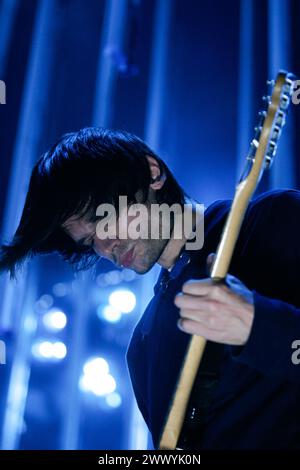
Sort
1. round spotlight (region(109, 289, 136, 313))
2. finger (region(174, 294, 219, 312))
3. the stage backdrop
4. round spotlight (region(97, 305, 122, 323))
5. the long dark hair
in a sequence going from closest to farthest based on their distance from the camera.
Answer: finger (region(174, 294, 219, 312)), the long dark hair, the stage backdrop, round spotlight (region(109, 289, 136, 313)), round spotlight (region(97, 305, 122, 323))

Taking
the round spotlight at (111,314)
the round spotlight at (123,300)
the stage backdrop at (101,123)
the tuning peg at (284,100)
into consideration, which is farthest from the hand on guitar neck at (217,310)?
the round spotlight at (111,314)

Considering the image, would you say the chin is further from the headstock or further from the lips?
the headstock

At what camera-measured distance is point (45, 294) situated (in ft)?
11.1

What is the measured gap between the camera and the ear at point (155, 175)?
142 cm

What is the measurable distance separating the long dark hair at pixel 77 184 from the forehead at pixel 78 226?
1.1 inches

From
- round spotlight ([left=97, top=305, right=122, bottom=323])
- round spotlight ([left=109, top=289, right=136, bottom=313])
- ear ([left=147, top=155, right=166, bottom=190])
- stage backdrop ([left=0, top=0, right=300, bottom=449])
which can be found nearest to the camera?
ear ([left=147, top=155, right=166, bottom=190])

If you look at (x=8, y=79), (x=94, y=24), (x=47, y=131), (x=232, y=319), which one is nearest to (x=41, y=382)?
(x=47, y=131)

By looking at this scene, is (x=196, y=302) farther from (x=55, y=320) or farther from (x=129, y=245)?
(x=55, y=320)

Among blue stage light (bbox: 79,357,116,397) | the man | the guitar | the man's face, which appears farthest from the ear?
blue stage light (bbox: 79,357,116,397)

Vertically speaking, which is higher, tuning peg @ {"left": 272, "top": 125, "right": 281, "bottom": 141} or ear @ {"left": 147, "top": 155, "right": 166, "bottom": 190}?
tuning peg @ {"left": 272, "top": 125, "right": 281, "bottom": 141}

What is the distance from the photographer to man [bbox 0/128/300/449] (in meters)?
0.78

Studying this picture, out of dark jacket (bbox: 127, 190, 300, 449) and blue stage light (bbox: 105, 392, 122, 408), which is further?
blue stage light (bbox: 105, 392, 122, 408)

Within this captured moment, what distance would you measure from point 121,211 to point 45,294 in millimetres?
2224

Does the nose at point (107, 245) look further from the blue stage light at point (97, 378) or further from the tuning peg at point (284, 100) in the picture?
the blue stage light at point (97, 378)
